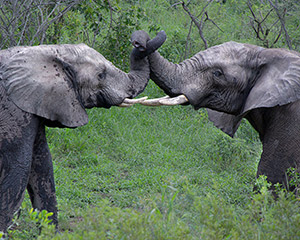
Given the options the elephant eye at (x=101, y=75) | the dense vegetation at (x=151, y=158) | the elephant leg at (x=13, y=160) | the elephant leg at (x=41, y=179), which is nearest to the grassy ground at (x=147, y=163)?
the dense vegetation at (x=151, y=158)

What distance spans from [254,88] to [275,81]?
0.20 m

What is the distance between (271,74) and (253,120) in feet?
1.42

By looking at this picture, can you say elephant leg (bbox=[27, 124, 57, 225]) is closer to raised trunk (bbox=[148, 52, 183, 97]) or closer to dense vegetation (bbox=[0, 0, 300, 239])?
dense vegetation (bbox=[0, 0, 300, 239])

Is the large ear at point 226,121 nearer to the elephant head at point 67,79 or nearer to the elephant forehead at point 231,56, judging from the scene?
the elephant forehead at point 231,56

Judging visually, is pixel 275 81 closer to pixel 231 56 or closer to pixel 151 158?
pixel 231 56

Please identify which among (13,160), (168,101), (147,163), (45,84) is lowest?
(147,163)

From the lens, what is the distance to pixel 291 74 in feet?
15.1

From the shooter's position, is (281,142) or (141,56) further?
(141,56)

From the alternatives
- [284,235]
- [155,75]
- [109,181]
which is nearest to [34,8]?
[109,181]

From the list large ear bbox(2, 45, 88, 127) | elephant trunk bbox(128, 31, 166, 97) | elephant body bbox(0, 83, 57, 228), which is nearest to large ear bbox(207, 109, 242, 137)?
elephant trunk bbox(128, 31, 166, 97)

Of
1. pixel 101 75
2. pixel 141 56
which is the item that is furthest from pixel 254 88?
pixel 101 75

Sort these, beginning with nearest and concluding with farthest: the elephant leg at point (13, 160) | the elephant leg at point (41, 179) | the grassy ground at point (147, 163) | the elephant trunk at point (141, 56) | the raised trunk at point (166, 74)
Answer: the elephant leg at point (13, 160) → the elephant leg at point (41, 179) → the elephant trunk at point (141, 56) → the raised trunk at point (166, 74) → the grassy ground at point (147, 163)

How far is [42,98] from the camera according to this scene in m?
4.23

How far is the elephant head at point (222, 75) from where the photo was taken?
15.6 feet
